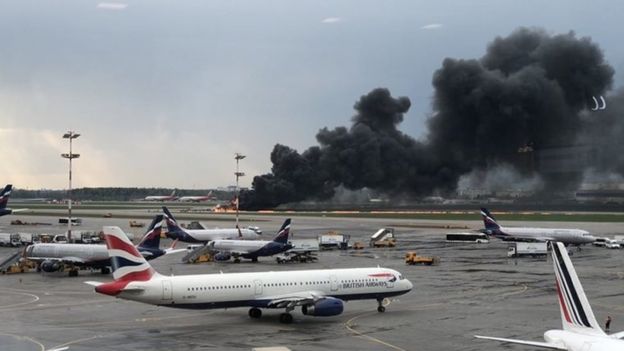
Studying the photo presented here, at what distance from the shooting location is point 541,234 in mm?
112500

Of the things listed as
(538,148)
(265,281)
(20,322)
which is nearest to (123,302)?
(20,322)

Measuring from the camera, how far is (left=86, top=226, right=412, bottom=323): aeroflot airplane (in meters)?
45.9

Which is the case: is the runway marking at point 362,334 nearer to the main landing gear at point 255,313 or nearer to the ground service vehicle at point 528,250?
the main landing gear at point 255,313

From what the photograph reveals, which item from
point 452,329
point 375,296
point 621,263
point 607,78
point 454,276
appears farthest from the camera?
point 607,78

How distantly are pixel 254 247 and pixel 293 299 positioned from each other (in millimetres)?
43622

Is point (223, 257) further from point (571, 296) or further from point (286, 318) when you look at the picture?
point (571, 296)

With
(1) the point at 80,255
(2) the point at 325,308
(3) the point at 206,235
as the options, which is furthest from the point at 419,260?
(2) the point at 325,308

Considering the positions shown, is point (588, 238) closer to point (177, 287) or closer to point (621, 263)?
point (621, 263)

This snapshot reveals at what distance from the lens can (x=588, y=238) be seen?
109375mm

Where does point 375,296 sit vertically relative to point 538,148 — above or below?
below

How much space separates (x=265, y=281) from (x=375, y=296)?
858 centimetres

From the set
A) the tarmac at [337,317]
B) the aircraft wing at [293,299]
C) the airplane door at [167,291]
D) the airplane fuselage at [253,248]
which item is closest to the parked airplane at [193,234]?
the airplane fuselage at [253,248]

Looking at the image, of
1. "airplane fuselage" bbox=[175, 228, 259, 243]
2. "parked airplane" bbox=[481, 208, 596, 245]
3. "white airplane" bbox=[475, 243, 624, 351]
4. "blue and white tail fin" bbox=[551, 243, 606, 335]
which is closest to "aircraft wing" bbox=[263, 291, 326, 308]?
"white airplane" bbox=[475, 243, 624, 351]

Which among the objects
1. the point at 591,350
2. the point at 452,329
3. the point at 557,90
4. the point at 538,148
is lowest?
the point at 452,329
